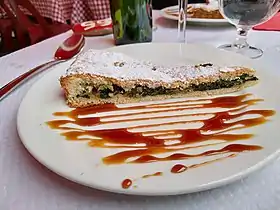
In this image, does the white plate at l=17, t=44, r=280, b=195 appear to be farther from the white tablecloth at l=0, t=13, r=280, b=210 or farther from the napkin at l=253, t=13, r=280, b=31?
the napkin at l=253, t=13, r=280, b=31

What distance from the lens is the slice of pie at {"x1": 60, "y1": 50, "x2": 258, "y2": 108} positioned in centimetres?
65

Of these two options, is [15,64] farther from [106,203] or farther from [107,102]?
[106,203]

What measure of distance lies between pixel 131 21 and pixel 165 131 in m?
0.46

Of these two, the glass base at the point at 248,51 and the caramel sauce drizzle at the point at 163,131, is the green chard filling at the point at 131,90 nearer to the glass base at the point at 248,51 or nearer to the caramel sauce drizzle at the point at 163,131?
the caramel sauce drizzle at the point at 163,131

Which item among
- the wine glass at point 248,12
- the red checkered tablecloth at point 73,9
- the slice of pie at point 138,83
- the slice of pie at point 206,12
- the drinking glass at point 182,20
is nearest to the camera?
the slice of pie at point 138,83

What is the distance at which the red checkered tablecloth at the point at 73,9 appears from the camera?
5.39 feet

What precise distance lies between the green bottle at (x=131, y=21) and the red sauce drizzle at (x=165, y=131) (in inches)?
14.0

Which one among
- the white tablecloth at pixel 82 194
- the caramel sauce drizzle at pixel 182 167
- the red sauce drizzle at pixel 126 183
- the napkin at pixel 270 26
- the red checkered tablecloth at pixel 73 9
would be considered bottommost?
the red checkered tablecloth at pixel 73 9

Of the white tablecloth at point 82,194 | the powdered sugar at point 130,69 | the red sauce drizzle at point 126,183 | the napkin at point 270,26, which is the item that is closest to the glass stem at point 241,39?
the napkin at point 270,26

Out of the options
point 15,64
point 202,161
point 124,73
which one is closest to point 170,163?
point 202,161

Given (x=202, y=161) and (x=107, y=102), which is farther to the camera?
(x=107, y=102)

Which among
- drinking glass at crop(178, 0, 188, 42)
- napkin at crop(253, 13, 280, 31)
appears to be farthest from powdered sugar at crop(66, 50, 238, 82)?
napkin at crop(253, 13, 280, 31)

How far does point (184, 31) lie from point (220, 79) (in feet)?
1.13

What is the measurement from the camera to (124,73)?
2.21 feet
